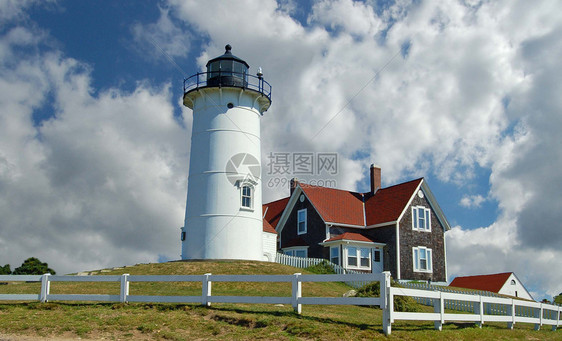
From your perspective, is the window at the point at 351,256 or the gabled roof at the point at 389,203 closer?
the window at the point at 351,256

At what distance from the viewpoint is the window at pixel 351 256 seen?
111 ft

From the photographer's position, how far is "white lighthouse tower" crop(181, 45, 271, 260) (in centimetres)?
2809

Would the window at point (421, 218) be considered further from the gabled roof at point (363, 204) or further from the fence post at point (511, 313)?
the fence post at point (511, 313)

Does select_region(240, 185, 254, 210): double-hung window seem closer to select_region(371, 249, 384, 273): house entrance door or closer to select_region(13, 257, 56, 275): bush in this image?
select_region(371, 249, 384, 273): house entrance door

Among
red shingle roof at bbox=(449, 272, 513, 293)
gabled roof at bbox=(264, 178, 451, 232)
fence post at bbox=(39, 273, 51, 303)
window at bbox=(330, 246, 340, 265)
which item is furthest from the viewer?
red shingle roof at bbox=(449, 272, 513, 293)

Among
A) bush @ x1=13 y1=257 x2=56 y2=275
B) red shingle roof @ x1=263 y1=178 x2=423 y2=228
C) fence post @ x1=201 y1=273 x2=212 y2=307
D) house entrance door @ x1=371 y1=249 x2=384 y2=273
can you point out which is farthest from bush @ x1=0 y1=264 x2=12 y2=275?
fence post @ x1=201 y1=273 x2=212 y2=307

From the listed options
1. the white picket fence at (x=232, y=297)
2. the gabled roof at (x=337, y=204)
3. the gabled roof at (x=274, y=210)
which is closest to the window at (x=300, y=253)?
the gabled roof at (x=337, y=204)

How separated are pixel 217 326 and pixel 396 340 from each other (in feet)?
13.0

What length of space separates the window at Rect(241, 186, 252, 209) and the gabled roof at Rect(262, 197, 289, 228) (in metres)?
12.1

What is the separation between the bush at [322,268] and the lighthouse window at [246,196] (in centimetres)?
536

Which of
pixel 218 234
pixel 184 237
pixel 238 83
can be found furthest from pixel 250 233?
pixel 238 83

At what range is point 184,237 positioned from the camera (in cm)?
2914

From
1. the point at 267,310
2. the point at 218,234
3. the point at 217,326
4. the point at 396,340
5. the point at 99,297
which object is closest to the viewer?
the point at 396,340

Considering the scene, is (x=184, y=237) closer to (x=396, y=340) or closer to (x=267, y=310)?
(x=267, y=310)
